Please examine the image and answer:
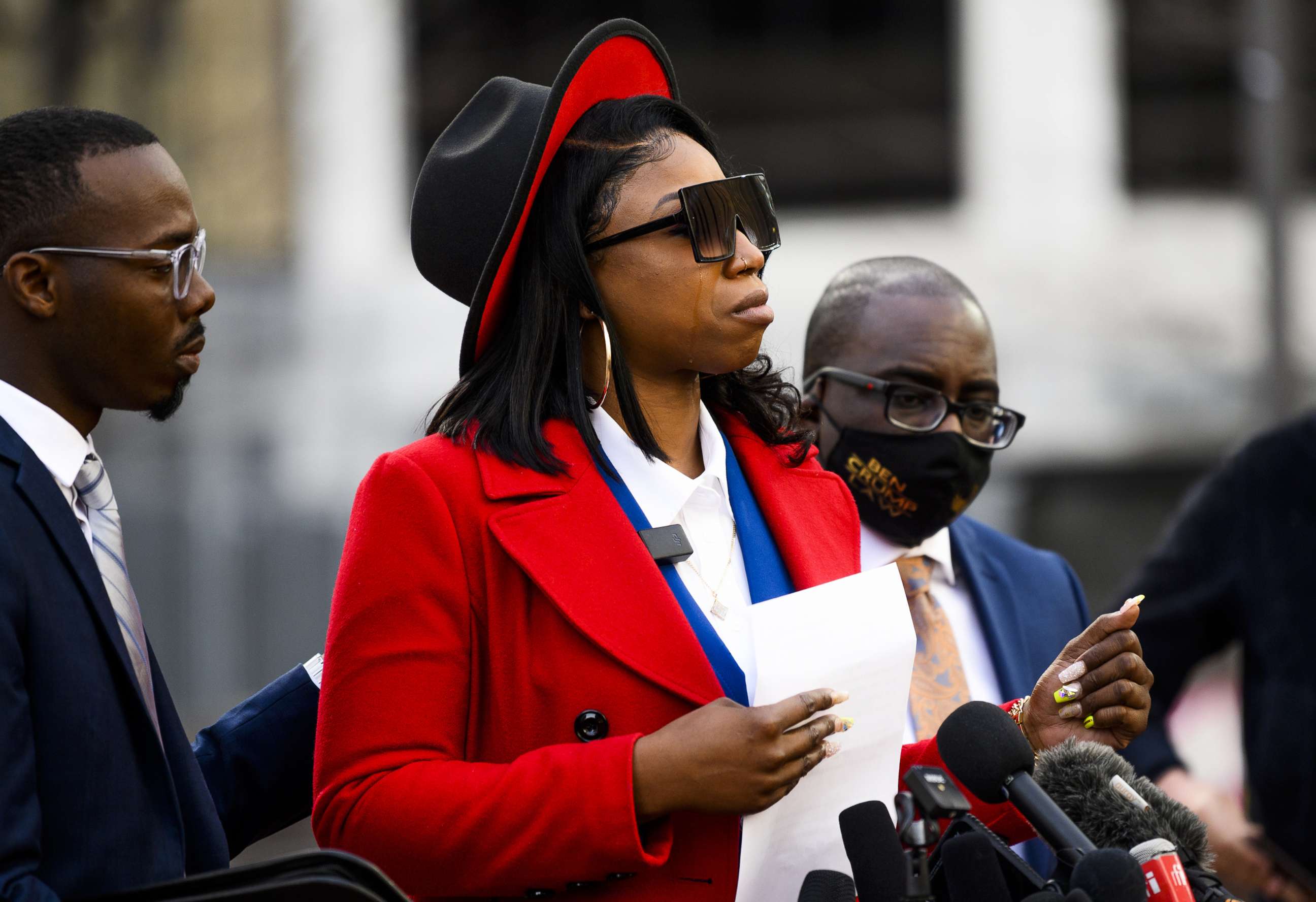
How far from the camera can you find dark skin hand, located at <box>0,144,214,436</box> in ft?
8.52

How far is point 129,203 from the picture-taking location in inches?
105

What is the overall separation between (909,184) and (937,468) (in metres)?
14.8

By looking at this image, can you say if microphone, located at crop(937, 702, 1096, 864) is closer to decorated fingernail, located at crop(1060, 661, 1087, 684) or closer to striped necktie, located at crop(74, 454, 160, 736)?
decorated fingernail, located at crop(1060, 661, 1087, 684)

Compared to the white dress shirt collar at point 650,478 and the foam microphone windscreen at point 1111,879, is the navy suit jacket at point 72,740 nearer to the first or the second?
the white dress shirt collar at point 650,478

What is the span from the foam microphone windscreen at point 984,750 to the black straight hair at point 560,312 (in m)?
0.78

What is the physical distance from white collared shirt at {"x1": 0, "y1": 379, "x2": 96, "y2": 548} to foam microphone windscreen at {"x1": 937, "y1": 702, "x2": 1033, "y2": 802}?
1.33m

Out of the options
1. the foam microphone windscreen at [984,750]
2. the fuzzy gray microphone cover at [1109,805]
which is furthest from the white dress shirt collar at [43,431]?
the fuzzy gray microphone cover at [1109,805]

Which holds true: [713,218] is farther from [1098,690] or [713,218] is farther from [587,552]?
[1098,690]

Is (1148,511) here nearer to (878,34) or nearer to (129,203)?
(878,34)

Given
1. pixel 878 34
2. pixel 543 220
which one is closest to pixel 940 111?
pixel 878 34

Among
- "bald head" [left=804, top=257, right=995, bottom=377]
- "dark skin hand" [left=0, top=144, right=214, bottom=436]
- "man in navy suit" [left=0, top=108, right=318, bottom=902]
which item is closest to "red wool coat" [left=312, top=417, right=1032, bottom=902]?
"man in navy suit" [left=0, top=108, right=318, bottom=902]

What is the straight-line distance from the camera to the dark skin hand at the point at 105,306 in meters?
2.60

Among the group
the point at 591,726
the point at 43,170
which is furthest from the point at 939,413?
the point at 43,170

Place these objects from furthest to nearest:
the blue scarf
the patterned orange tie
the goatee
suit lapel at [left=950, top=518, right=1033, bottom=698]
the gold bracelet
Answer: suit lapel at [left=950, top=518, right=1033, bottom=698] < the patterned orange tie < the gold bracelet < the goatee < the blue scarf
